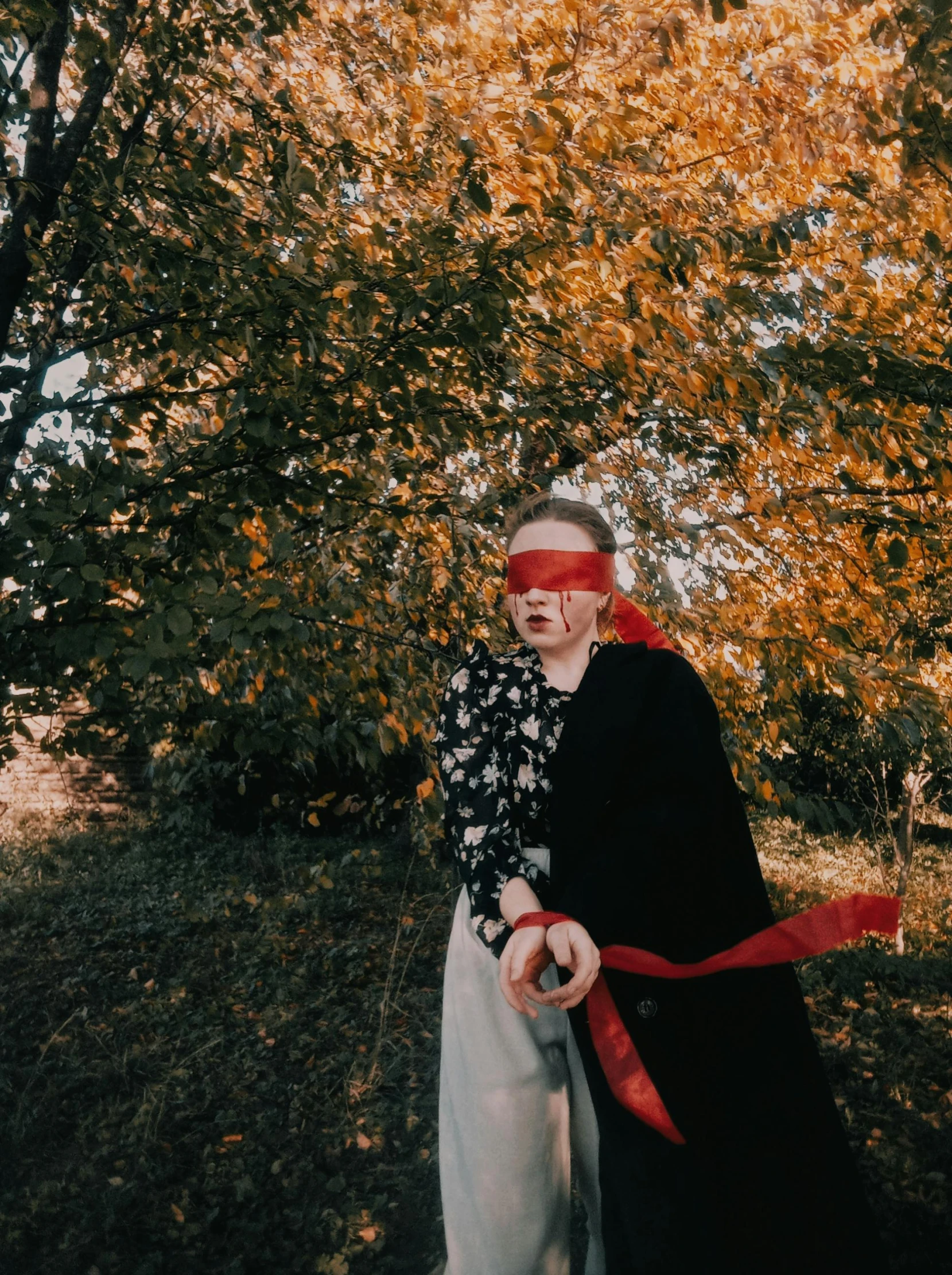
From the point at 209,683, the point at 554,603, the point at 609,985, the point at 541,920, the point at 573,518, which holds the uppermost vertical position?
the point at 573,518

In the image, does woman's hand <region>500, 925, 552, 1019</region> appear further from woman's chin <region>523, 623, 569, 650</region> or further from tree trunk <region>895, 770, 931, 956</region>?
tree trunk <region>895, 770, 931, 956</region>

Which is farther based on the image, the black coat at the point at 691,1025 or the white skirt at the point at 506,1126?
the white skirt at the point at 506,1126

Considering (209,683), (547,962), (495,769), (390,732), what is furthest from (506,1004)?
(209,683)

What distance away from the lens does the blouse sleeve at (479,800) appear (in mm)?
1639

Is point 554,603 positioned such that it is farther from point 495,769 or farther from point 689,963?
point 689,963

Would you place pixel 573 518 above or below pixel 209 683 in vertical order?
above

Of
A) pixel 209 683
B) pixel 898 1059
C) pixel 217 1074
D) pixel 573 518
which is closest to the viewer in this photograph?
pixel 573 518

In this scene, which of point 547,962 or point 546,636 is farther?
point 546,636

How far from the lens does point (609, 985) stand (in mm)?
1513

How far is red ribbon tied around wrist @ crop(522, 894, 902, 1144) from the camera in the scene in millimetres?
1340

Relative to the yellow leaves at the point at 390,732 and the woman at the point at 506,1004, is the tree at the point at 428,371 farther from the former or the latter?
the woman at the point at 506,1004

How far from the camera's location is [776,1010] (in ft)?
4.93

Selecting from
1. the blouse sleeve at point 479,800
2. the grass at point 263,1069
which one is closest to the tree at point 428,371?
the blouse sleeve at point 479,800

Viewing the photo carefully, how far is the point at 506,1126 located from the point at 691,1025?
50 cm
